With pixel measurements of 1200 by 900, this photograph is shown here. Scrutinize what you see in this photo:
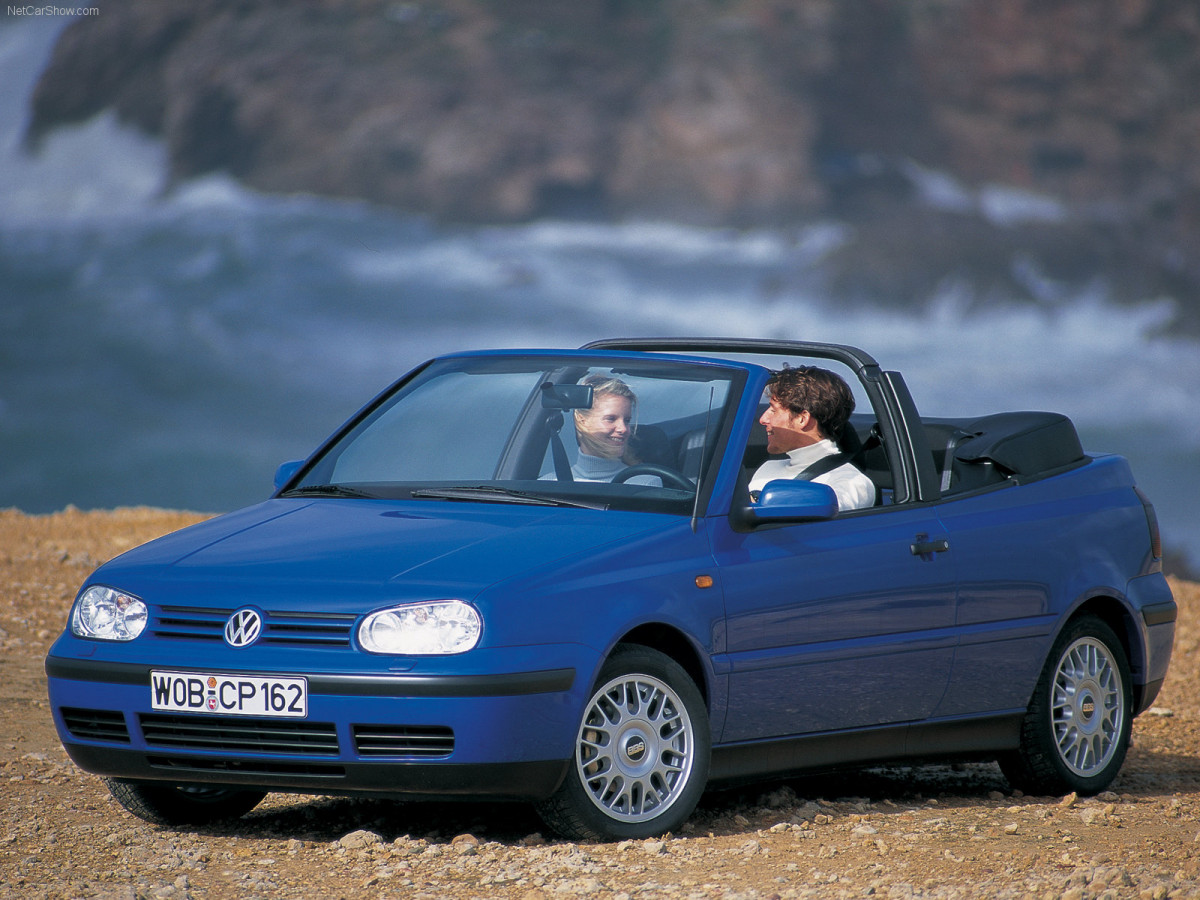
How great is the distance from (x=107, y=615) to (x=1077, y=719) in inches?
145

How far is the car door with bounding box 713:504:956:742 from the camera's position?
529 centimetres

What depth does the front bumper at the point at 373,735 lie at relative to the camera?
15.0 ft

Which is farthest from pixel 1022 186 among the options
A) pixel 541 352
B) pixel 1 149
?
pixel 541 352

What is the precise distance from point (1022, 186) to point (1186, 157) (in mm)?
5320

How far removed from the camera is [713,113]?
56.5 meters

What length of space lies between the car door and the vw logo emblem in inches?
54.3

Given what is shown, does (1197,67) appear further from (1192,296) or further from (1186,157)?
(1192,296)

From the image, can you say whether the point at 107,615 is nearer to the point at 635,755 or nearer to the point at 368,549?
the point at 368,549

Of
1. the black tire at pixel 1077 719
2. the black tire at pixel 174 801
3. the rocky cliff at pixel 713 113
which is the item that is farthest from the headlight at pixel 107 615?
the rocky cliff at pixel 713 113

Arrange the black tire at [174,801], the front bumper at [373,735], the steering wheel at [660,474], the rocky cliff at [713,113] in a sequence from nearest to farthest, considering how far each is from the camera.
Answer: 1. the front bumper at [373,735]
2. the black tire at [174,801]
3. the steering wheel at [660,474]
4. the rocky cliff at [713,113]

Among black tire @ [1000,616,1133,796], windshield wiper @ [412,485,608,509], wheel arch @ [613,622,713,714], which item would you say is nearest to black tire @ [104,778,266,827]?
windshield wiper @ [412,485,608,509]

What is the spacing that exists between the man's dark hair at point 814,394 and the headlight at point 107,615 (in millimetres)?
2353

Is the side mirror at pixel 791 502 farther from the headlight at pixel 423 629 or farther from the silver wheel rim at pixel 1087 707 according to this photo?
the silver wheel rim at pixel 1087 707

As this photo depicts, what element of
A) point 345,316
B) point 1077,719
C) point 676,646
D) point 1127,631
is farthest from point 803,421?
point 345,316
